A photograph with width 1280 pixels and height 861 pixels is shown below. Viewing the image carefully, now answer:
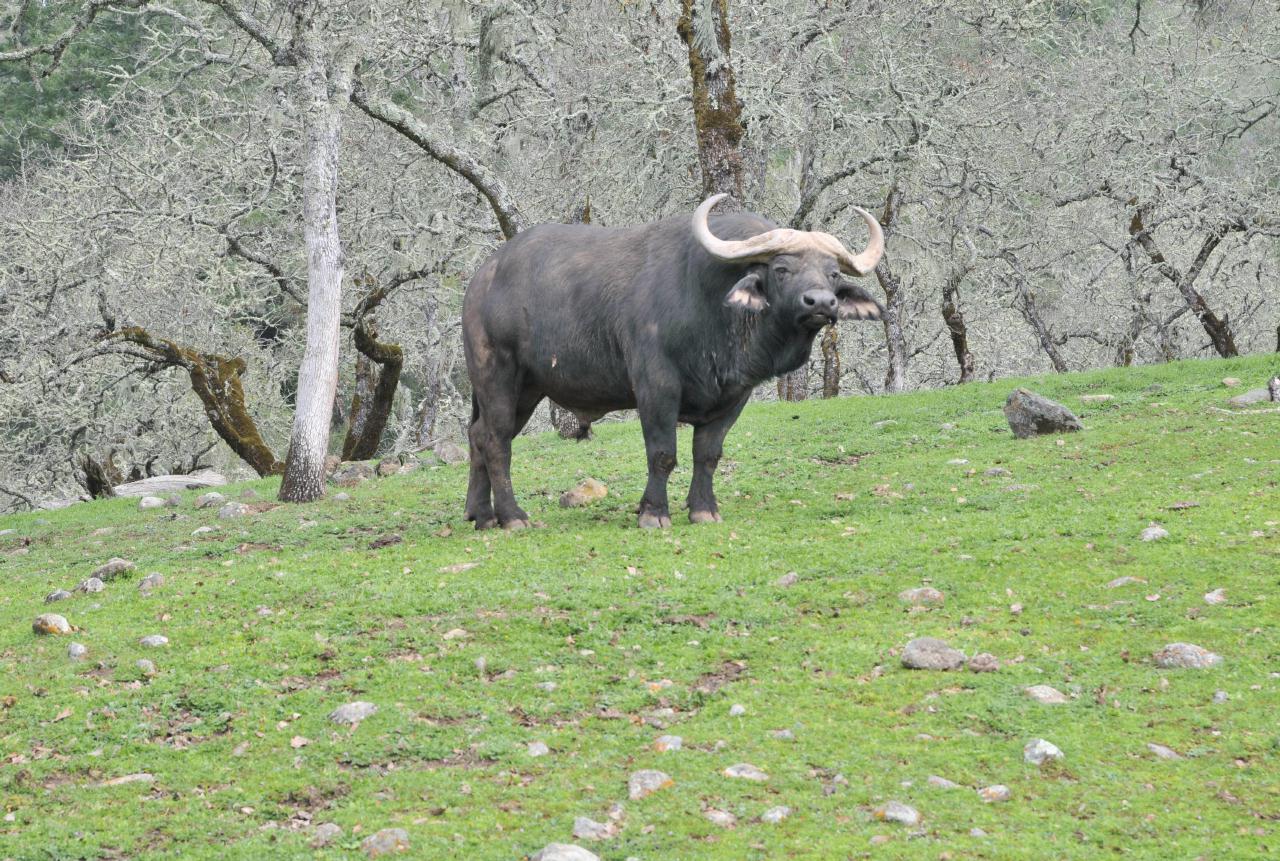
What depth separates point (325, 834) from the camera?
6.16 meters

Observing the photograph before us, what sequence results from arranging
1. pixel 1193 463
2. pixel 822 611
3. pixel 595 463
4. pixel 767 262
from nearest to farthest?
pixel 822 611 → pixel 767 262 → pixel 1193 463 → pixel 595 463

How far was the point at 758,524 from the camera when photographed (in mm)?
11852

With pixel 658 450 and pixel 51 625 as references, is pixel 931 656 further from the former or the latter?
pixel 51 625

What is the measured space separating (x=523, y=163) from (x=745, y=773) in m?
A: 23.9

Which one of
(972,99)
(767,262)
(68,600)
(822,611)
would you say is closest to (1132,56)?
(972,99)

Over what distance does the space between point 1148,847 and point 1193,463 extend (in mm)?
8231

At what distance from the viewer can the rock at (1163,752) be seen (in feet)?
21.4

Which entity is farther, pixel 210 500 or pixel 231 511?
pixel 210 500

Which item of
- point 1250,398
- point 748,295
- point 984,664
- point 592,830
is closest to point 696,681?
point 984,664

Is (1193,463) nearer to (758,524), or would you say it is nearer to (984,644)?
(758,524)

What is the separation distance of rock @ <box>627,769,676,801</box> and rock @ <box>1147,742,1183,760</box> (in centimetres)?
237

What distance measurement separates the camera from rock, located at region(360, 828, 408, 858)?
5.95 metres

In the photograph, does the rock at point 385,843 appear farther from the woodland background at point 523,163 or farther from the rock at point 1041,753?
the woodland background at point 523,163

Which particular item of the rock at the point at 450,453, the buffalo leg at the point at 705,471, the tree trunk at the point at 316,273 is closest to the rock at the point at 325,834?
the buffalo leg at the point at 705,471
